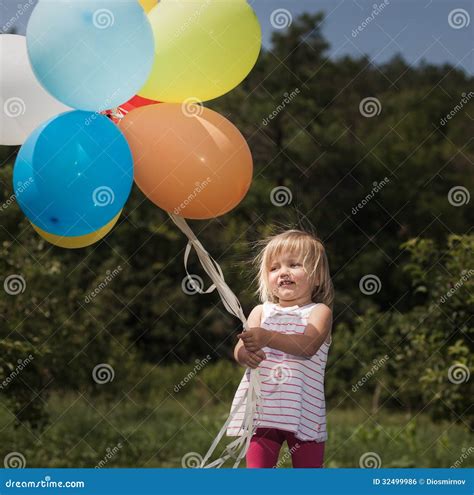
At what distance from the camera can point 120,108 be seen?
11.5 ft

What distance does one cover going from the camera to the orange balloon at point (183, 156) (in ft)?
11.0

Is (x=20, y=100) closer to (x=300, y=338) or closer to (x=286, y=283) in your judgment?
(x=286, y=283)

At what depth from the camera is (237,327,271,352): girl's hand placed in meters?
2.98

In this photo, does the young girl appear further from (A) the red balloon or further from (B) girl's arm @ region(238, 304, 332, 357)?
(A) the red balloon

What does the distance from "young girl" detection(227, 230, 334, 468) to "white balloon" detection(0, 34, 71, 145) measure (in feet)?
3.25

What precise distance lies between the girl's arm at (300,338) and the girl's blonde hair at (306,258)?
0.12m

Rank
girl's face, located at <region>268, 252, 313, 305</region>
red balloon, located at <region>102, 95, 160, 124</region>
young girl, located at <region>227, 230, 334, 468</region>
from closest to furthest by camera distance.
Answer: young girl, located at <region>227, 230, 334, 468</region>
girl's face, located at <region>268, 252, 313, 305</region>
red balloon, located at <region>102, 95, 160, 124</region>

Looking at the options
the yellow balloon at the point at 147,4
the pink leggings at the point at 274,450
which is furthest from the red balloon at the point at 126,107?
the pink leggings at the point at 274,450

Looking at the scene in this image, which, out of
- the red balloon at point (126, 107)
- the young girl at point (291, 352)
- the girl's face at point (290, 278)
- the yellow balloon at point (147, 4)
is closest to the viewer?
the young girl at point (291, 352)

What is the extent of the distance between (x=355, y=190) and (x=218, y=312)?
2.31m

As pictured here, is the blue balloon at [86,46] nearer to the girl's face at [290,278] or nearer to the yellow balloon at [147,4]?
the yellow balloon at [147,4]

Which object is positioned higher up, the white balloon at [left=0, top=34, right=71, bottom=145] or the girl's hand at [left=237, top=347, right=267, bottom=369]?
the girl's hand at [left=237, top=347, right=267, bottom=369]

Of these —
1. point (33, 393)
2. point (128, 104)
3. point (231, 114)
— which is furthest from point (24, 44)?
point (231, 114)

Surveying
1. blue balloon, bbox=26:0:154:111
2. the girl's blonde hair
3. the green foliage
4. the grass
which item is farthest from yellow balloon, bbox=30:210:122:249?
the green foliage
